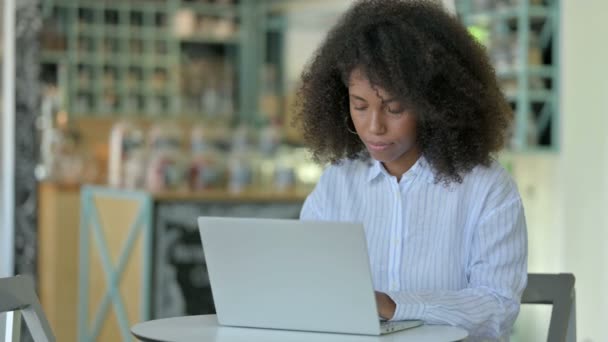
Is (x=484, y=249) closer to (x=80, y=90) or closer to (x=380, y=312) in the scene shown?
(x=380, y=312)

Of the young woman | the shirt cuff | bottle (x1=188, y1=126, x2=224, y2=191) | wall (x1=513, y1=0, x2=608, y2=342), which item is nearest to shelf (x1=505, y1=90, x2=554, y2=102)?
wall (x1=513, y1=0, x2=608, y2=342)

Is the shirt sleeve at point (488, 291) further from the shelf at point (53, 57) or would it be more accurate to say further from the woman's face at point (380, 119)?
the shelf at point (53, 57)

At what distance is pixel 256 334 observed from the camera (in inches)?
79.0

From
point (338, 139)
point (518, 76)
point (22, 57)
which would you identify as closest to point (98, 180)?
point (22, 57)

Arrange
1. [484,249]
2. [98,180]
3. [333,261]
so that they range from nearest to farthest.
Answer: [333,261] → [484,249] → [98,180]

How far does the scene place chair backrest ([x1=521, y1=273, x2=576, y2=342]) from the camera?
2467mm

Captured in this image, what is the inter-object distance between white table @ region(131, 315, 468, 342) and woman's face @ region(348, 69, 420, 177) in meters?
0.37

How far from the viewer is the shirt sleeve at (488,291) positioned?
2.08m

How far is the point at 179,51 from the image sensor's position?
9211 mm

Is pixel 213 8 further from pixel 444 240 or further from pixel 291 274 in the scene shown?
pixel 291 274

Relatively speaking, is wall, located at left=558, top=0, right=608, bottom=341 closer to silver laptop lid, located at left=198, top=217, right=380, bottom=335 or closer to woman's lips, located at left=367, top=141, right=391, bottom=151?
woman's lips, located at left=367, top=141, right=391, bottom=151

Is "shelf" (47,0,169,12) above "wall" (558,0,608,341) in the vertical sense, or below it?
above

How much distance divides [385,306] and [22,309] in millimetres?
720

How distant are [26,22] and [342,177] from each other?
119 inches
